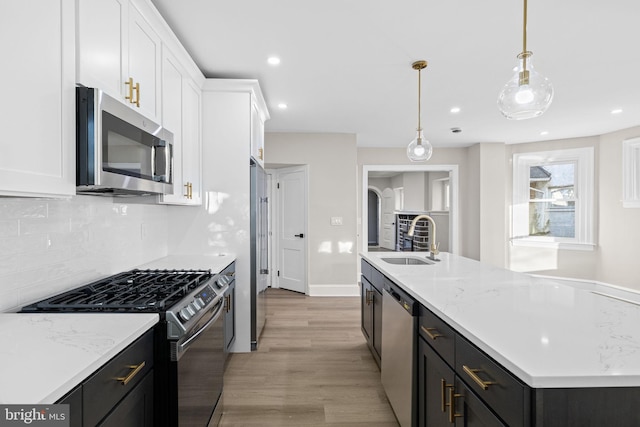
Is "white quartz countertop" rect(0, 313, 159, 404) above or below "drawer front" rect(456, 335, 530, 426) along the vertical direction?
above

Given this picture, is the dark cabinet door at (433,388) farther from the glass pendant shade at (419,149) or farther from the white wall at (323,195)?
→ the white wall at (323,195)

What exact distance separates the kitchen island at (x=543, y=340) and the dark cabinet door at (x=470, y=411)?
4cm

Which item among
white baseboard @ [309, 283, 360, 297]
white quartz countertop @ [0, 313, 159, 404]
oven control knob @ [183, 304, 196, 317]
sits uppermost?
white quartz countertop @ [0, 313, 159, 404]

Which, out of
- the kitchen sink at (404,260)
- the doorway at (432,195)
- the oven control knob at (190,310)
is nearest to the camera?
the oven control knob at (190,310)

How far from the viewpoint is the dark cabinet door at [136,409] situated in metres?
1.10

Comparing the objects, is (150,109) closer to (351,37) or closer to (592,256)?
(351,37)

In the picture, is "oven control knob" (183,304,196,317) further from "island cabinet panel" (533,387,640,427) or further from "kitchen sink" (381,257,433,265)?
"kitchen sink" (381,257,433,265)

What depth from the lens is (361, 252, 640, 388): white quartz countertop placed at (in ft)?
2.92

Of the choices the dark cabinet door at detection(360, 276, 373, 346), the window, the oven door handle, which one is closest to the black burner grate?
the oven door handle

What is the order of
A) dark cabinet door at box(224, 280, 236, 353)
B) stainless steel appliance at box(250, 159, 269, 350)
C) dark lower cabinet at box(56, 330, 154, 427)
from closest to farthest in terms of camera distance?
dark lower cabinet at box(56, 330, 154, 427) < dark cabinet door at box(224, 280, 236, 353) < stainless steel appliance at box(250, 159, 269, 350)

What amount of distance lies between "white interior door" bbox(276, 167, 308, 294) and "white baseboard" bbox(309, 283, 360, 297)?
6.6 inches

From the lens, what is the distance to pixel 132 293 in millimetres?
1677

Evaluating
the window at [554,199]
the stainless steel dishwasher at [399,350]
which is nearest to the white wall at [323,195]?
the stainless steel dishwasher at [399,350]

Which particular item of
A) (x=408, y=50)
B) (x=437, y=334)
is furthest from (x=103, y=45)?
(x=408, y=50)
